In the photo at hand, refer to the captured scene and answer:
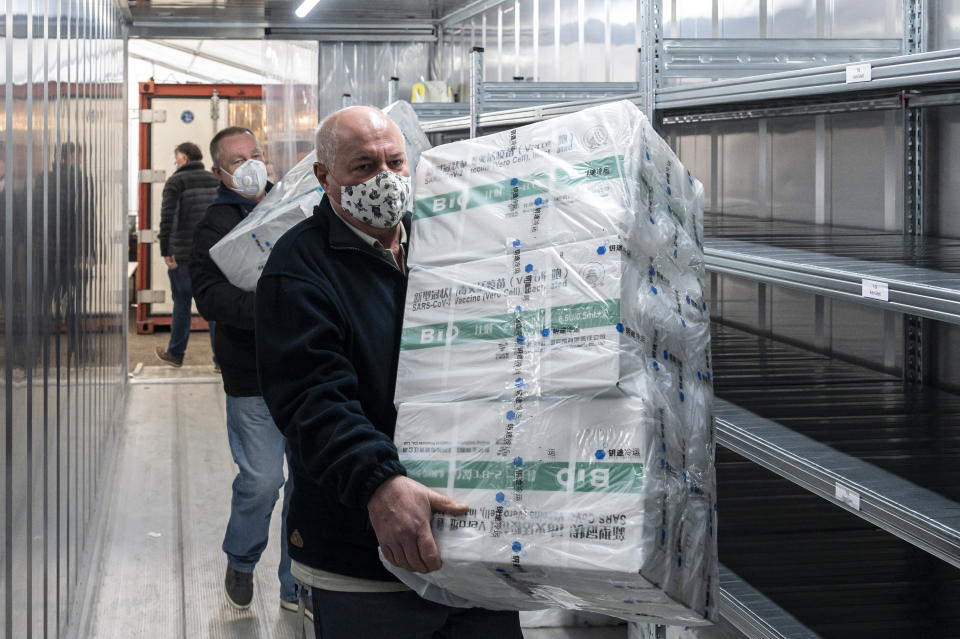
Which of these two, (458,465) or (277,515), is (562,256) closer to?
(458,465)

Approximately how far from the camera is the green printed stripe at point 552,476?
176 centimetres

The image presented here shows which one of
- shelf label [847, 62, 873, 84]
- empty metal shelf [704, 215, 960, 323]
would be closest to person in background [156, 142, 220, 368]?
empty metal shelf [704, 215, 960, 323]

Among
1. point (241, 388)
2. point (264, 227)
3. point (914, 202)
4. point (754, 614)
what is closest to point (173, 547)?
point (241, 388)

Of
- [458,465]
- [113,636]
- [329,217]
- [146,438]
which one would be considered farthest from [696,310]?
[146,438]

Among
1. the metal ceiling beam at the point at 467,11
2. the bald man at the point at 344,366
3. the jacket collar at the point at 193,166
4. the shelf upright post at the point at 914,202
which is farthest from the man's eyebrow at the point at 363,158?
the jacket collar at the point at 193,166

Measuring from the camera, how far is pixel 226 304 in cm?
377

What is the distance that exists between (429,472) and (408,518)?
0.10m

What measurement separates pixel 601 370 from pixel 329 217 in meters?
0.65

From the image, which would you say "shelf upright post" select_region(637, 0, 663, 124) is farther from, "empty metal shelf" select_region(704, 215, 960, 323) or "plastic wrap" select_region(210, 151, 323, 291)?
"plastic wrap" select_region(210, 151, 323, 291)

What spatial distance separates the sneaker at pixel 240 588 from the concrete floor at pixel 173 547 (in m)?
0.05

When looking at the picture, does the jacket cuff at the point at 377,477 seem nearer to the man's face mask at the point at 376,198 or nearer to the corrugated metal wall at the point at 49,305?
the man's face mask at the point at 376,198

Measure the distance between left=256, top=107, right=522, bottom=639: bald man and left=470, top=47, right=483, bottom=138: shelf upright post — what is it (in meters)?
2.84

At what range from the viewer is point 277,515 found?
5480 mm

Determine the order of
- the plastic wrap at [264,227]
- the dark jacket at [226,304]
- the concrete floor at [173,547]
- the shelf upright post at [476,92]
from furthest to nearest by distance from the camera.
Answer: the shelf upright post at [476,92] < the concrete floor at [173,547] < the dark jacket at [226,304] < the plastic wrap at [264,227]
